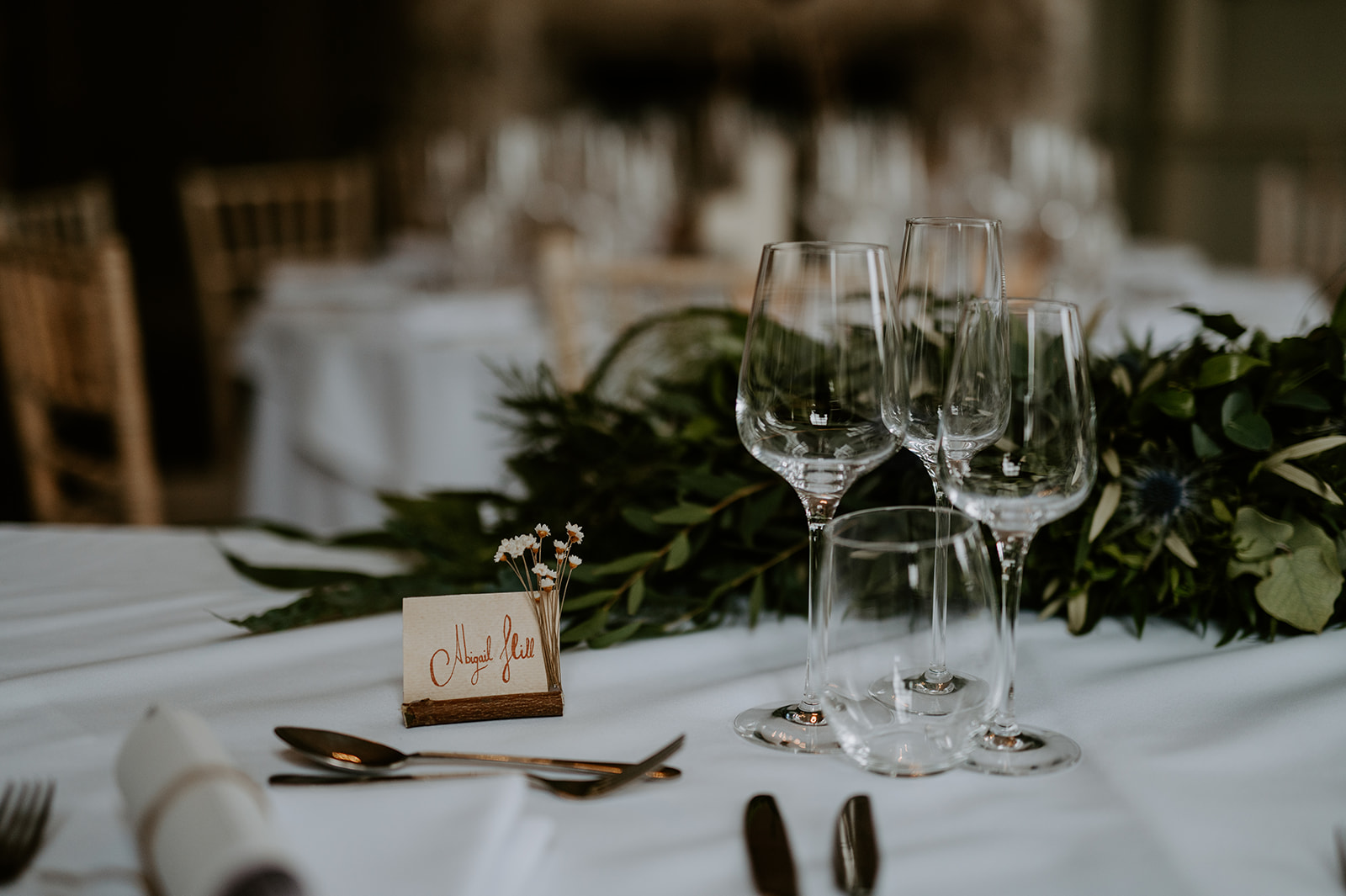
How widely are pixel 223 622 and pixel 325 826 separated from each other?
40 cm

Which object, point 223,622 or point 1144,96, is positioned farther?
point 1144,96

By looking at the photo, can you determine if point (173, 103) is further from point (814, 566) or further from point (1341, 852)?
point (1341, 852)

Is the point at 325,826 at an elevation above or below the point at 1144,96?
below

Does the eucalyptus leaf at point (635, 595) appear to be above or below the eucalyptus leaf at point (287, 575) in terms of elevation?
above

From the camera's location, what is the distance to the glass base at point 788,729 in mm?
661

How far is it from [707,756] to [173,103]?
4.55 meters

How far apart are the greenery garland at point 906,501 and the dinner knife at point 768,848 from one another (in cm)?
25

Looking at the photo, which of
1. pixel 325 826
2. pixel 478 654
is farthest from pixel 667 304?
pixel 325 826

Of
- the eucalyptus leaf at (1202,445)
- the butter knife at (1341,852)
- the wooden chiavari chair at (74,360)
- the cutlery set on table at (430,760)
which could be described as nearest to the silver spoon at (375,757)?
the cutlery set on table at (430,760)

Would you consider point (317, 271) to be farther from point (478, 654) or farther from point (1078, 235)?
point (478, 654)

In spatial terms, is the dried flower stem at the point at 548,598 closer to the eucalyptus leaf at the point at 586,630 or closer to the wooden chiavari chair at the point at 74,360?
the eucalyptus leaf at the point at 586,630

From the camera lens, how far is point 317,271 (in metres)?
2.80

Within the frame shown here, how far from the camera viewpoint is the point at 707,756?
0.65m

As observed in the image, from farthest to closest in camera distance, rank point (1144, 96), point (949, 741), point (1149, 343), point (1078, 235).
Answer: point (1144, 96) → point (1078, 235) → point (1149, 343) → point (949, 741)
